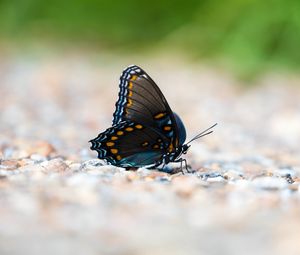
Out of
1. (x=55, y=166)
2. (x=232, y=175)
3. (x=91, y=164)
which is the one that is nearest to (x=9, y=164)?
(x=55, y=166)

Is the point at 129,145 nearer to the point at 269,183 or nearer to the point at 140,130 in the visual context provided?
the point at 140,130

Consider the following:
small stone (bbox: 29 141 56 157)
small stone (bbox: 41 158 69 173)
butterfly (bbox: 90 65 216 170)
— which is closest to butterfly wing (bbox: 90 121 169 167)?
butterfly (bbox: 90 65 216 170)

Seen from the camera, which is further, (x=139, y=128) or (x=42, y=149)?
(x=42, y=149)

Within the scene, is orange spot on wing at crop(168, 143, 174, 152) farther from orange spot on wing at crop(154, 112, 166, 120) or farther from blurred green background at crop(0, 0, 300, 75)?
blurred green background at crop(0, 0, 300, 75)

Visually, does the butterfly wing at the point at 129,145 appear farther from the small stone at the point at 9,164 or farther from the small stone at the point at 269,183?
the small stone at the point at 269,183

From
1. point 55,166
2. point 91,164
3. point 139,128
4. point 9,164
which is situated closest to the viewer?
point 55,166

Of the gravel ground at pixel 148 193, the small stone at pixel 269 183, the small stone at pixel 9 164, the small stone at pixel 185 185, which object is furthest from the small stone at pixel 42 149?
the small stone at pixel 269 183
